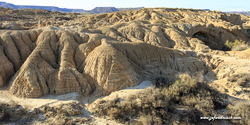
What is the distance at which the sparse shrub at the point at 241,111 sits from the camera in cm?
895

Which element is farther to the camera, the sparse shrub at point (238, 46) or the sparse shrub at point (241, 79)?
the sparse shrub at point (238, 46)

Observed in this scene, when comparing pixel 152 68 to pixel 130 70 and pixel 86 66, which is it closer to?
pixel 130 70

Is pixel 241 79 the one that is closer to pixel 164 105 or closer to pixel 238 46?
pixel 164 105

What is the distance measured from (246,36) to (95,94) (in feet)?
116

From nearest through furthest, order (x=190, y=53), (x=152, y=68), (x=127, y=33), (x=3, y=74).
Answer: (x=3, y=74), (x=152, y=68), (x=190, y=53), (x=127, y=33)

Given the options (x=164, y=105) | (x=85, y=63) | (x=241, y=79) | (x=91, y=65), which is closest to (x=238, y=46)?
(x=241, y=79)

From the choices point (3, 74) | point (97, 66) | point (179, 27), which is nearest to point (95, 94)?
point (97, 66)

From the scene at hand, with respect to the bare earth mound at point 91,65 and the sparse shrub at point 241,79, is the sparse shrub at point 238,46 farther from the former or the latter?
the sparse shrub at point 241,79

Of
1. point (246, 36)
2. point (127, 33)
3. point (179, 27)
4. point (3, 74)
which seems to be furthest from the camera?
point (246, 36)

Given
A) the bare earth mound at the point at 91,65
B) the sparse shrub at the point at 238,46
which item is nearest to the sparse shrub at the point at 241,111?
the bare earth mound at the point at 91,65

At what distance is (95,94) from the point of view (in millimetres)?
10797

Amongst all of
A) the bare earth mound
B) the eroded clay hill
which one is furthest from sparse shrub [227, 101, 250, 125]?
the eroded clay hill

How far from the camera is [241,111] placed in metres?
9.27

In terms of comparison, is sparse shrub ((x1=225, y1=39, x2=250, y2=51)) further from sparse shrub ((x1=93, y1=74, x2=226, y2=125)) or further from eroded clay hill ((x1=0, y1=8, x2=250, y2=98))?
sparse shrub ((x1=93, y1=74, x2=226, y2=125))
